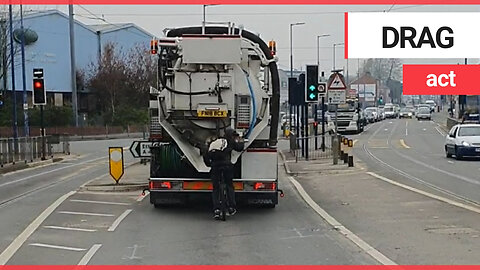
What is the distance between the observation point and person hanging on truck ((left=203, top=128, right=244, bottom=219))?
13655mm

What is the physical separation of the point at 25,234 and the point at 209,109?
13.4 feet

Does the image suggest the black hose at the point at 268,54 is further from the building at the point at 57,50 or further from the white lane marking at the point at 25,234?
the building at the point at 57,50

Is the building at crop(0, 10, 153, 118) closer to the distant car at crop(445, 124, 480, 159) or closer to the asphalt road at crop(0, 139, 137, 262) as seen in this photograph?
the asphalt road at crop(0, 139, 137, 262)

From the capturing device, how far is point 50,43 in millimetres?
70562

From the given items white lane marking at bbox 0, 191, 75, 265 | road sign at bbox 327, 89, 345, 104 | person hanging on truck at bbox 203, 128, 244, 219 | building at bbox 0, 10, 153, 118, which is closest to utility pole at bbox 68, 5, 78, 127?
building at bbox 0, 10, 153, 118

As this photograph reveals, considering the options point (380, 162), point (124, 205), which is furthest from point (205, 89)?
point (380, 162)

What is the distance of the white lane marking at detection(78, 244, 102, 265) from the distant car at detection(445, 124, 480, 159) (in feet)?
72.2

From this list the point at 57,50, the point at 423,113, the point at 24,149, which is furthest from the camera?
the point at 423,113

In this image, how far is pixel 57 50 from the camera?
71.6 metres

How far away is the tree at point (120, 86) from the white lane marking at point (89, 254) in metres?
59.9

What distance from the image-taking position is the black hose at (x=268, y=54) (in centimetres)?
1491

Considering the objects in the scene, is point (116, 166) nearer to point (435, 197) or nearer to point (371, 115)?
point (435, 197)

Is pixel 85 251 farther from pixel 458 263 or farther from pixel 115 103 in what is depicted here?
pixel 115 103

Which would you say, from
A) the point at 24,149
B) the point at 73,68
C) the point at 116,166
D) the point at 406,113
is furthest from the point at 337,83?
the point at 406,113
